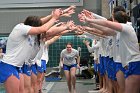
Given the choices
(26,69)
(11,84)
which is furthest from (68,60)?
(11,84)

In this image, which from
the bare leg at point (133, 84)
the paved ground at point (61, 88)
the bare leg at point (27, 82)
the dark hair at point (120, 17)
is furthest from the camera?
the paved ground at point (61, 88)

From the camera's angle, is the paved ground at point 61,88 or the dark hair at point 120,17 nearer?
the dark hair at point 120,17

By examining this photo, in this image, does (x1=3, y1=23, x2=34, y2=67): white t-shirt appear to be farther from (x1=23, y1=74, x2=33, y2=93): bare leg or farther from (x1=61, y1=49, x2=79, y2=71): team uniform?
(x1=61, y1=49, x2=79, y2=71): team uniform

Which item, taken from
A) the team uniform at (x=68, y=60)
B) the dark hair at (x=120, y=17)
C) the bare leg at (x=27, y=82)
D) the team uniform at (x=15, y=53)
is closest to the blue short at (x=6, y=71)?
the team uniform at (x=15, y=53)

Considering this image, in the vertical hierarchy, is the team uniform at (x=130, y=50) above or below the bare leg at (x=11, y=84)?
above

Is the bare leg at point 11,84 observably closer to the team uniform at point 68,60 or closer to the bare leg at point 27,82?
the bare leg at point 27,82

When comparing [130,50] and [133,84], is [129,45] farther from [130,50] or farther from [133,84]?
[133,84]

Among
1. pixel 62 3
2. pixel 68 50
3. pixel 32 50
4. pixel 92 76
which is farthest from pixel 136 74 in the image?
pixel 62 3

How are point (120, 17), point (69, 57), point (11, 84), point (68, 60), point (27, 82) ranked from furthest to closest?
1. point (69, 57)
2. point (68, 60)
3. point (27, 82)
4. point (120, 17)
5. point (11, 84)

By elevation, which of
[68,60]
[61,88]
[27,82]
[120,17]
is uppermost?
[120,17]

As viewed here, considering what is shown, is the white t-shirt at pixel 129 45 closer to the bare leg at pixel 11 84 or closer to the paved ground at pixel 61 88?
the bare leg at pixel 11 84

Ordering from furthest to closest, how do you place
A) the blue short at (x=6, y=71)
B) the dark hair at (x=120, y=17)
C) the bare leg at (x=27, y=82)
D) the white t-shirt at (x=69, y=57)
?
the white t-shirt at (x=69, y=57)
the bare leg at (x=27, y=82)
the dark hair at (x=120, y=17)
the blue short at (x=6, y=71)

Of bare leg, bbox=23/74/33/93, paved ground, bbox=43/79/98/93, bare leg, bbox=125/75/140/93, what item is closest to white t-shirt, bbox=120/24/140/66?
bare leg, bbox=125/75/140/93

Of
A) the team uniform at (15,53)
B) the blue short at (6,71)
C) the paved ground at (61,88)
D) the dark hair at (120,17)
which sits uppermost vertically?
the dark hair at (120,17)
